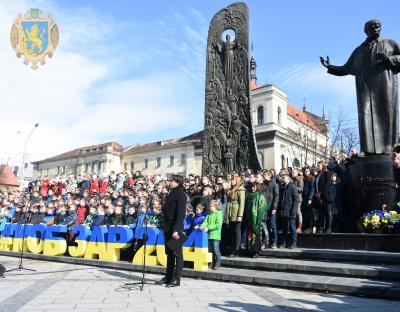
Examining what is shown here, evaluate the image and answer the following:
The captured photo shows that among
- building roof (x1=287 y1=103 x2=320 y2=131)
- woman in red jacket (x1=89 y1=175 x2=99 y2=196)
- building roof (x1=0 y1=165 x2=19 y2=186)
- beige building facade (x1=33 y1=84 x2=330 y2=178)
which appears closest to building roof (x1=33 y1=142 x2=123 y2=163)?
beige building facade (x1=33 y1=84 x2=330 y2=178)

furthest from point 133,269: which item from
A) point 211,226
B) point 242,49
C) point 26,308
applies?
point 242,49

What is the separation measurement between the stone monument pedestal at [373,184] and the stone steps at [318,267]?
1920mm

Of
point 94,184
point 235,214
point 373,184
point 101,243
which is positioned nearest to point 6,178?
point 94,184

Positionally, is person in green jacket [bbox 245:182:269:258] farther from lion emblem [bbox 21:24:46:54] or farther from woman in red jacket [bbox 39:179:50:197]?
woman in red jacket [bbox 39:179:50:197]

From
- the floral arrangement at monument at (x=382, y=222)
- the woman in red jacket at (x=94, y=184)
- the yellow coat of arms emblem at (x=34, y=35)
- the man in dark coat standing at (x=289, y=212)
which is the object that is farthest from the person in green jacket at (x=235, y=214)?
the yellow coat of arms emblem at (x=34, y=35)

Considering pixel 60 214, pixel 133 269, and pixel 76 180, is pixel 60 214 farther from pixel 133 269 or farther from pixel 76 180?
pixel 76 180

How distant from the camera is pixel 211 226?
8.67 m

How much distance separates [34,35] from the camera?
690 inches

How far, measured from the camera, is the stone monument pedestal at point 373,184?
334 inches

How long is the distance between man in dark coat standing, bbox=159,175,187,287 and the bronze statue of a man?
4.78 m

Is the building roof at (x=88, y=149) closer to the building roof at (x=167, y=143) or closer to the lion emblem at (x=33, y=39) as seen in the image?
the building roof at (x=167, y=143)

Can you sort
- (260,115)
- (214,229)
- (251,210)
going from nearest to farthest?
(214,229) → (251,210) → (260,115)

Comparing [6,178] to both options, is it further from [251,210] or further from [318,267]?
[318,267]

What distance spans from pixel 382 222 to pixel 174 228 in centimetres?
442
